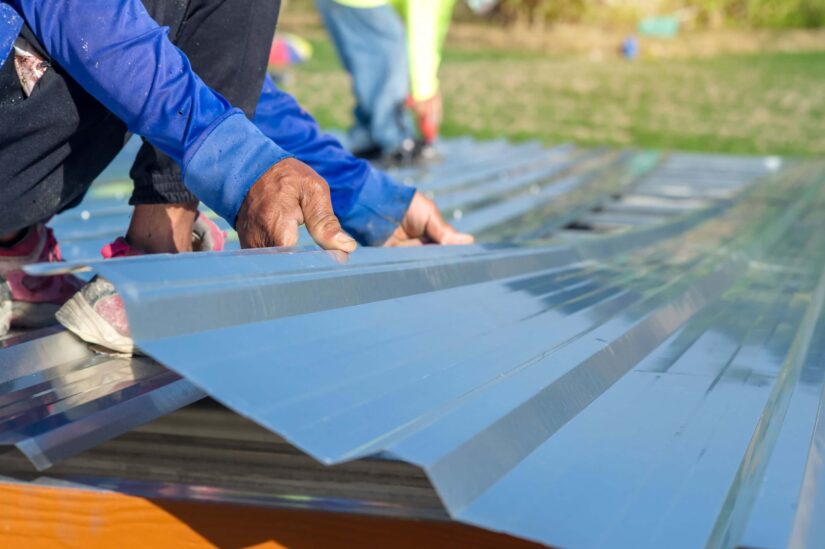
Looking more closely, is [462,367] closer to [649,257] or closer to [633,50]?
[649,257]

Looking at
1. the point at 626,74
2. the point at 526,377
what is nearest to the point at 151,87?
the point at 526,377

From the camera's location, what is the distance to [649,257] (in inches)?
99.0

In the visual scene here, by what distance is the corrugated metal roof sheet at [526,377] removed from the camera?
41.5 inches

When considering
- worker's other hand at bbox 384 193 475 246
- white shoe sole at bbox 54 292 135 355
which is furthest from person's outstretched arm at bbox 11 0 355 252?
worker's other hand at bbox 384 193 475 246

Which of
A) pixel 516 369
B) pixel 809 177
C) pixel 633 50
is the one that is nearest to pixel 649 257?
pixel 516 369

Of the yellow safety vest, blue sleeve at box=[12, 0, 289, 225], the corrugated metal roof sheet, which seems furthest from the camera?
the yellow safety vest

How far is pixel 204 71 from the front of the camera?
1.79m

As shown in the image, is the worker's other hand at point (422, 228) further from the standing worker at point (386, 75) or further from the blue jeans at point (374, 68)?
the blue jeans at point (374, 68)

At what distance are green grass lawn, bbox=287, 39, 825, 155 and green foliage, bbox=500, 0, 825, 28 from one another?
2.70 meters

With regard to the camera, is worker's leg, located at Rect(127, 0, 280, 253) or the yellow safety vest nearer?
worker's leg, located at Rect(127, 0, 280, 253)

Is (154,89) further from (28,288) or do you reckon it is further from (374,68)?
(374,68)

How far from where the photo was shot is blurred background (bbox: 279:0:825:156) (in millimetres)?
7652

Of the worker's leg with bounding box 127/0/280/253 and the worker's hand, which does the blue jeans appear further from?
the worker's leg with bounding box 127/0/280/253

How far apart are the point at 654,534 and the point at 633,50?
14086 millimetres
